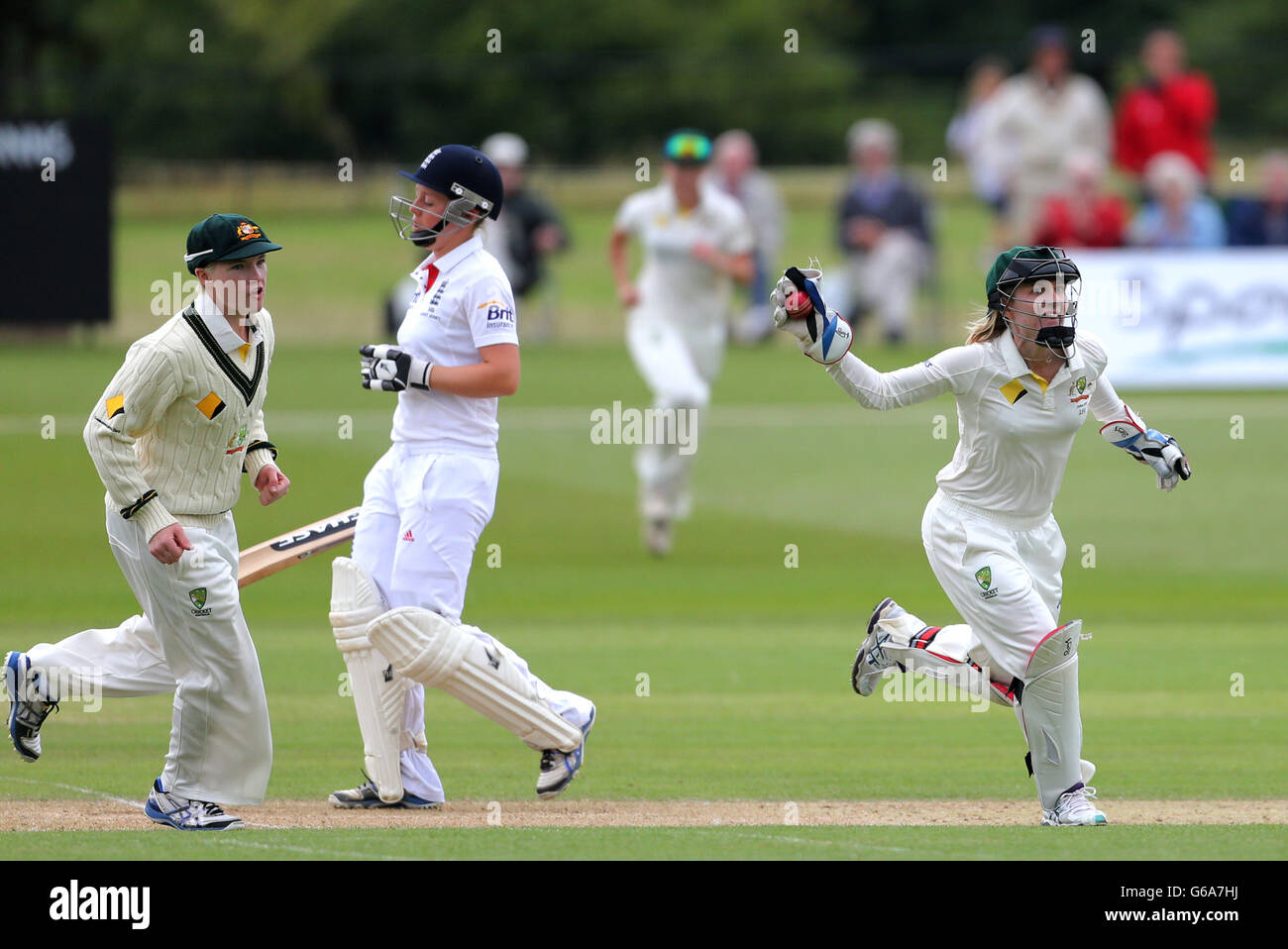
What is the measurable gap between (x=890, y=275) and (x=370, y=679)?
57.5 ft

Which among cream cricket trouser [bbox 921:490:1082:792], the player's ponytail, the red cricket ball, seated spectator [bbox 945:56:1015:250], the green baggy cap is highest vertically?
seated spectator [bbox 945:56:1015:250]

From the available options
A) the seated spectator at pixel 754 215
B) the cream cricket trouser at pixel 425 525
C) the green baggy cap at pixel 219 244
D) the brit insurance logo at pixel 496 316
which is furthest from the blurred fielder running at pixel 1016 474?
the seated spectator at pixel 754 215

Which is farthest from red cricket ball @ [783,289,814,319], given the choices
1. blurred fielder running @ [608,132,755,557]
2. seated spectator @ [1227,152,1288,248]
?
seated spectator @ [1227,152,1288,248]

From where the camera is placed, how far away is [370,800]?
25.0 ft

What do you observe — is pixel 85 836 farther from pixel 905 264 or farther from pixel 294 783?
pixel 905 264

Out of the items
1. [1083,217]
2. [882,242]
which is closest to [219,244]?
[1083,217]

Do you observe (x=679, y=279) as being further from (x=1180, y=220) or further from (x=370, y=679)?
(x=1180, y=220)

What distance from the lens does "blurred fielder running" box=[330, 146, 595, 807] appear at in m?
7.28

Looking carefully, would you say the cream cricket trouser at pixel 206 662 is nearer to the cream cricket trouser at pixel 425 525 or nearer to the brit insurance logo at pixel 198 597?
the brit insurance logo at pixel 198 597

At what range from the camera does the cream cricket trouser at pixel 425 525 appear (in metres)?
7.34

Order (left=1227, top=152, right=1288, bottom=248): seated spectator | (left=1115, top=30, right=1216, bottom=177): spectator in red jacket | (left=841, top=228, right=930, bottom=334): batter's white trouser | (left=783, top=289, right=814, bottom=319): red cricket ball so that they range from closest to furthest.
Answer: (left=783, top=289, right=814, bottom=319): red cricket ball → (left=1227, top=152, right=1288, bottom=248): seated spectator → (left=1115, top=30, right=1216, bottom=177): spectator in red jacket → (left=841, top=228, right=930, bottom=334): batter's white trouser

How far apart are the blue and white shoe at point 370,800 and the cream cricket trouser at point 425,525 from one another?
36 centimetres

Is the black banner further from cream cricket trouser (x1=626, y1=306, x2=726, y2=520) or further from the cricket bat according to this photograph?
the cricket bat

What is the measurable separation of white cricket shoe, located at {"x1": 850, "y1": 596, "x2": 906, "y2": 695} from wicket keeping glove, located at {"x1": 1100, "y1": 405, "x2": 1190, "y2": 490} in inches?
43.1
